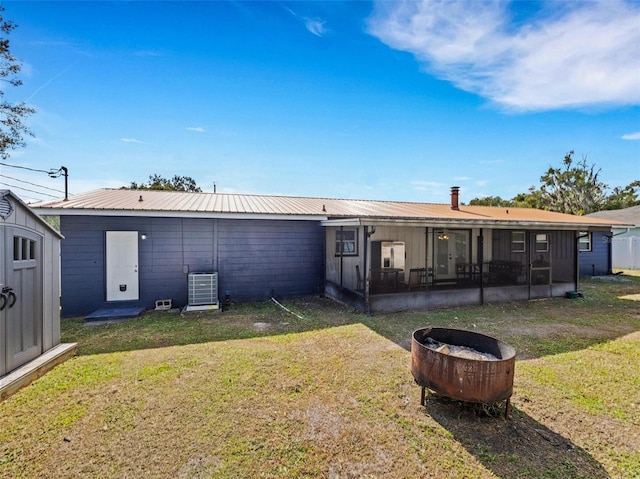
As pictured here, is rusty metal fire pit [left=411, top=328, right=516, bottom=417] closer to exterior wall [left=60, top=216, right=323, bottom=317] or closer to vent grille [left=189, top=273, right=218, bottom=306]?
vent grille [left=189, top=273, right=218, bottom=306]

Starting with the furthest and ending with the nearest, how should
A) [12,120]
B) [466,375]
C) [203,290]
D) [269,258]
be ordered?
[12,120] < [269,258] < [203,290] < [466,375]

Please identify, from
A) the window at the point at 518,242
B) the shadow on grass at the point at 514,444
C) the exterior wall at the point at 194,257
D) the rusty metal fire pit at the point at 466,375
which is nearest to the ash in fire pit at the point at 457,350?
the rusty metal fire pit at the point at 466,375

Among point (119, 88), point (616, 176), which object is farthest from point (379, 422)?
point (616, 176)

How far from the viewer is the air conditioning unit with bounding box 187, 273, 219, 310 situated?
7.49 m

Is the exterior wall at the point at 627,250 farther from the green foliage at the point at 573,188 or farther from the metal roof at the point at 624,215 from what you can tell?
the green foliage at the point at 573,188

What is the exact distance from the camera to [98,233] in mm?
7262

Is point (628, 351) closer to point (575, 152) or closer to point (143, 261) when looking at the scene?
point (143, 261)

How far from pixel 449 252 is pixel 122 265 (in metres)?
10.1

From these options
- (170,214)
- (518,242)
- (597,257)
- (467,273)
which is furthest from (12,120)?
(597,257)

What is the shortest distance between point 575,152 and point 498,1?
33.8m

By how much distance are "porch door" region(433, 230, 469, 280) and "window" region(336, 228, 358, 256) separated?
3.11 meters

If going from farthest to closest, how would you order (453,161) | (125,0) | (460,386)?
(453,161), (125,0), (460,386)

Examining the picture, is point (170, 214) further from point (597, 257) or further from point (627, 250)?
point (627, 250)

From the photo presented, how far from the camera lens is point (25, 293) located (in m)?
3.59
